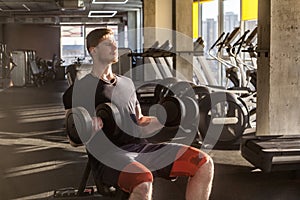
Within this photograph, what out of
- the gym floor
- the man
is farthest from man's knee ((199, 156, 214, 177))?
the gym floor

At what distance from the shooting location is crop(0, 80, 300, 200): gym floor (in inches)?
103

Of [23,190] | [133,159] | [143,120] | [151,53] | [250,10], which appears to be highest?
[250,10]

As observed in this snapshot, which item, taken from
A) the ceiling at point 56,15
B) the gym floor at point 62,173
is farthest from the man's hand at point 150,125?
the ceiling at point 56,15

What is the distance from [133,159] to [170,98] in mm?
352

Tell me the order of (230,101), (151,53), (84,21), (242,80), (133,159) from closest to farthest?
(133,159) → (230,101) → (242,80) → (151,53) → (84,21)

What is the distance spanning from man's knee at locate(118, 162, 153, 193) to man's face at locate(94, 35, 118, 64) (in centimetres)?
48

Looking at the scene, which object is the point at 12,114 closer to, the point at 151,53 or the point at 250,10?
the point at 151,53

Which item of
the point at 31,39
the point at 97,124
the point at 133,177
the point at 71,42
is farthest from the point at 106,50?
the point at 71,42

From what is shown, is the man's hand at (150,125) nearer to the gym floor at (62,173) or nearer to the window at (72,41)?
the gym floor at (62,173)

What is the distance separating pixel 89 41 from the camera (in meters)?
1.90

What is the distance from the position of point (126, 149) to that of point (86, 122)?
235 mm

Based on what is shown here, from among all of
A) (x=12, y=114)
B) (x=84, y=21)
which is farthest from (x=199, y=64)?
(x=84, y=21)

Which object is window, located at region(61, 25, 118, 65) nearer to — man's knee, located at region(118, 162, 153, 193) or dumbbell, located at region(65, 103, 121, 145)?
dumbbell, located at region(65, 103, 121, 145)

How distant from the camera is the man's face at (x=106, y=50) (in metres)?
1.89
